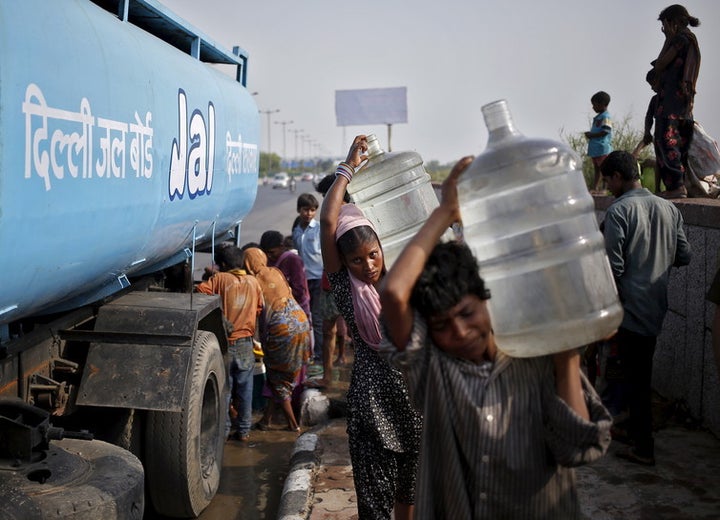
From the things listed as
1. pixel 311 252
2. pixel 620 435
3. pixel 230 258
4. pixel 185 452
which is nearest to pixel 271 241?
pixel 311 252

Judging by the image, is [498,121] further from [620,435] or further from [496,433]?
[620,435]

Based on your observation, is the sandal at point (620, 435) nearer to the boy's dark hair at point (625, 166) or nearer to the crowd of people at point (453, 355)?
the crowd of people at point (453, 355)

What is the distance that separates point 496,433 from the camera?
2176 millimetres

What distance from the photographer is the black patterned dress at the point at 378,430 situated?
358 cm

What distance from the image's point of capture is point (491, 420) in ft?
7.14

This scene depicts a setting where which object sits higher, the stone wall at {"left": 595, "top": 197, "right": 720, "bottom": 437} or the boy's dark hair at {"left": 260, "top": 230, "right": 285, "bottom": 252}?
the boy's dark hair at {"left": 260, "top": 230, "right": 285, "bottom": 252}

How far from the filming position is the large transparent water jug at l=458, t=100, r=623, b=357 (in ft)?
6.96

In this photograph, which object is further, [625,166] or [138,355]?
[625,166]

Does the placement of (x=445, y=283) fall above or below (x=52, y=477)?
above

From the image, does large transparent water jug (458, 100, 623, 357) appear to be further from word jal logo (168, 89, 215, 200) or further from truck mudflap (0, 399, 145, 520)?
word jal logo (168, 89, 215, 200)

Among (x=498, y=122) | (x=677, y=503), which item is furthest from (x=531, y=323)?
(x=677, y=503)

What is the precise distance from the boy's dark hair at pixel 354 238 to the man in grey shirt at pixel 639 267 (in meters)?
2.22

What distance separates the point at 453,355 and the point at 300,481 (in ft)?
10.6

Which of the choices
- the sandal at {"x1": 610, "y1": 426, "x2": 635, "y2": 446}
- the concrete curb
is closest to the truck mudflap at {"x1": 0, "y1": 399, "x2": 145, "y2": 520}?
the concrete curb
